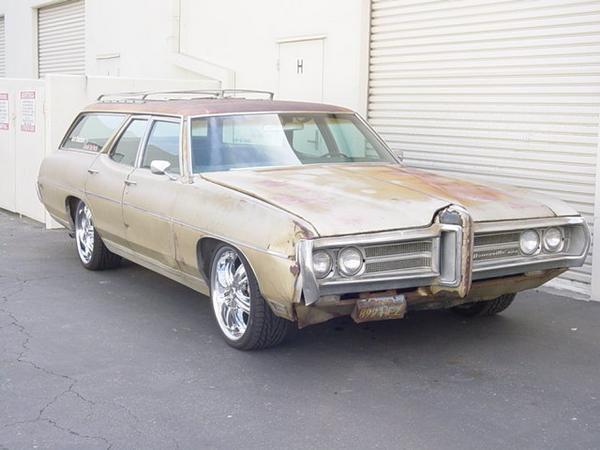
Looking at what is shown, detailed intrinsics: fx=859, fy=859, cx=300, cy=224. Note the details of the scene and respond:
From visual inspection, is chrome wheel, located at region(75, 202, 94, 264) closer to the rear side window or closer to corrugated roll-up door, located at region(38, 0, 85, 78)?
the rear side window

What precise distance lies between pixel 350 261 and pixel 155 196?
205 centimetres

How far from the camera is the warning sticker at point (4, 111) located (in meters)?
11.6

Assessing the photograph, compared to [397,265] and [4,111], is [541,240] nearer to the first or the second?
[397,265]

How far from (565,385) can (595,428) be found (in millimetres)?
661

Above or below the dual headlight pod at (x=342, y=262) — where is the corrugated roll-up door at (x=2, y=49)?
above

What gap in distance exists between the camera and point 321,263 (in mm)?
4781

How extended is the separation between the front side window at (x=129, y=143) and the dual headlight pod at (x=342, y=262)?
106 inches

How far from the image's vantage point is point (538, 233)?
5.46 metres

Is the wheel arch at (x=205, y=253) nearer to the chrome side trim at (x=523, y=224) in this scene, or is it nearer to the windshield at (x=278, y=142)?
the windshield at (x=278, y=142)

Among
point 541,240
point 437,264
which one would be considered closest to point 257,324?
point 437,264

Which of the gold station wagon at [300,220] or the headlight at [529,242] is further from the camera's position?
the headlight at [529,242]

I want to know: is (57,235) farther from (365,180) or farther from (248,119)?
(365,180)

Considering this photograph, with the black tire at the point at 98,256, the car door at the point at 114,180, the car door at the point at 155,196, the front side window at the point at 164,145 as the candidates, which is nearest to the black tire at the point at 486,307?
the car door at the point at 155,196

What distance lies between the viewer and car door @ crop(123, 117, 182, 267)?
6176 millimetres
